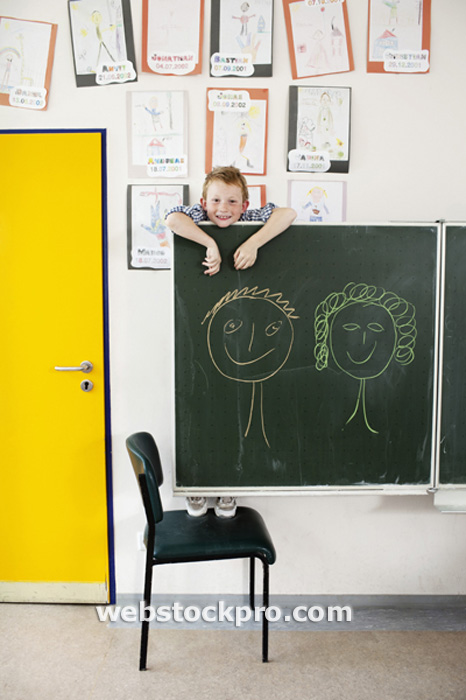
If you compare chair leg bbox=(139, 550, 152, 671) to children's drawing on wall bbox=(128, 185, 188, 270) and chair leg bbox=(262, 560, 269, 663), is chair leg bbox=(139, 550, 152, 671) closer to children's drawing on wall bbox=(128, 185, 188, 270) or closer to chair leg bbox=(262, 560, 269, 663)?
chair leg bbox=(262, 560, 269, 663)

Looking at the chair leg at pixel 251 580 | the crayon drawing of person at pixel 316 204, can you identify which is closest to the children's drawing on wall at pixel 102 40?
the crayon drawing of person at pixel 316 204

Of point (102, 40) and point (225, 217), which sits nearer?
point (225, 217)

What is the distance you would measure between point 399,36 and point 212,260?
1.30 meters

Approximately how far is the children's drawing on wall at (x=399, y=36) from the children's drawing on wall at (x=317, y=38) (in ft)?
0.37

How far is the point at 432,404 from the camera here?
6.43 ft

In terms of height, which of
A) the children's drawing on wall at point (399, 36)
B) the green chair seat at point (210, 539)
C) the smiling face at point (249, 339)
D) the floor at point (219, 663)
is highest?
the children's drawing on wall at point (399, 36)

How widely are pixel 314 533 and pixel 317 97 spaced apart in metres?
1.91

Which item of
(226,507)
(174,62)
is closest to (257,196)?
(174,62)

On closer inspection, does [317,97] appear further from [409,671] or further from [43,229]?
[409,671]

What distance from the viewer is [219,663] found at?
1.95m

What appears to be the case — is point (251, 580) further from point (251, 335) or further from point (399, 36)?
point (399, 36)

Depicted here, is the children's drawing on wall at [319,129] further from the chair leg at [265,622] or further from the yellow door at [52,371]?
the chair leg at [265,622]

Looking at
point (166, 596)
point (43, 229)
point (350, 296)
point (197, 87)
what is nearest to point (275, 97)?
point (197, 87)

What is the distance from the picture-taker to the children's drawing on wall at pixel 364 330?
1.93 m
